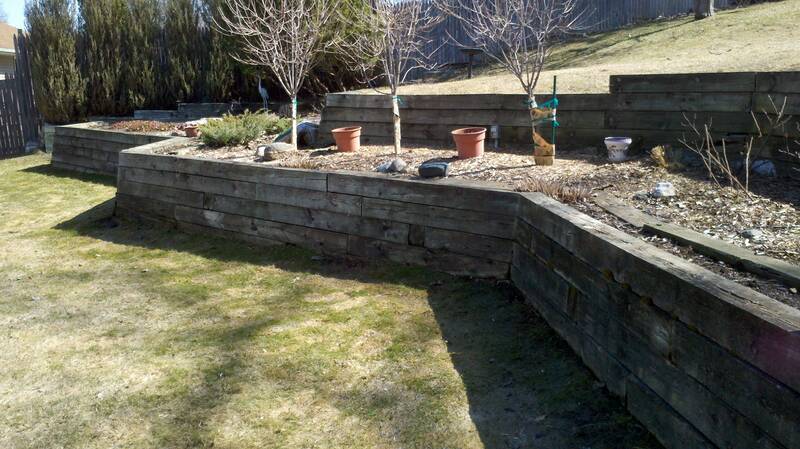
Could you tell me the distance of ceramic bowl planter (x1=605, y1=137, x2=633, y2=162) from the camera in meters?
5.86

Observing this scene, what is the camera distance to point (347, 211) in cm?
597

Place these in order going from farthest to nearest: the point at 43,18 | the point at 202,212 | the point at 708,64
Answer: the point at 43,18
the point at 708,64
the point at 202,212

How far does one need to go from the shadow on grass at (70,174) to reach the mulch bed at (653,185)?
144 inches

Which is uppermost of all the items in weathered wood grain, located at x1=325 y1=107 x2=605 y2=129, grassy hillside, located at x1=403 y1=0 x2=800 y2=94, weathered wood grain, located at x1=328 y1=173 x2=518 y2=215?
grassy hillside, located at x1=403 y1=0 x2=800 y2=94

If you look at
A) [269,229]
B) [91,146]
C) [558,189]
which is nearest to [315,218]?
[269,229]

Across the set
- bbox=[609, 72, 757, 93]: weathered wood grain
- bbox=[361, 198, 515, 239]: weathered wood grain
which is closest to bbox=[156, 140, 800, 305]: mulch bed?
bbox=[361, 198, 515, 239]: weathered wood grain

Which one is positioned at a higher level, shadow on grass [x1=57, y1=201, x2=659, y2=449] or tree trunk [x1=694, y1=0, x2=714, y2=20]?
tree trunk [x1=694, y1=0, x2=714, y2=20]

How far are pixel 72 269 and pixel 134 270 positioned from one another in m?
0.62

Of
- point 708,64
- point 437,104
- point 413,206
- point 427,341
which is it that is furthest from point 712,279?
point 708,64

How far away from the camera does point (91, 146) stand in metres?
11.2

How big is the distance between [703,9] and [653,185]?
465 inches

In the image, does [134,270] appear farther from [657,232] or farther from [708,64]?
[708,64]

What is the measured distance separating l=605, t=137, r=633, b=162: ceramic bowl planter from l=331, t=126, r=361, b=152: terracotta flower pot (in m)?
2.70

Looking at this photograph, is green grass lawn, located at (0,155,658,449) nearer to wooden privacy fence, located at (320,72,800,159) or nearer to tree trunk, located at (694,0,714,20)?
wooden privacy fence, located at (320,72,800,159)
